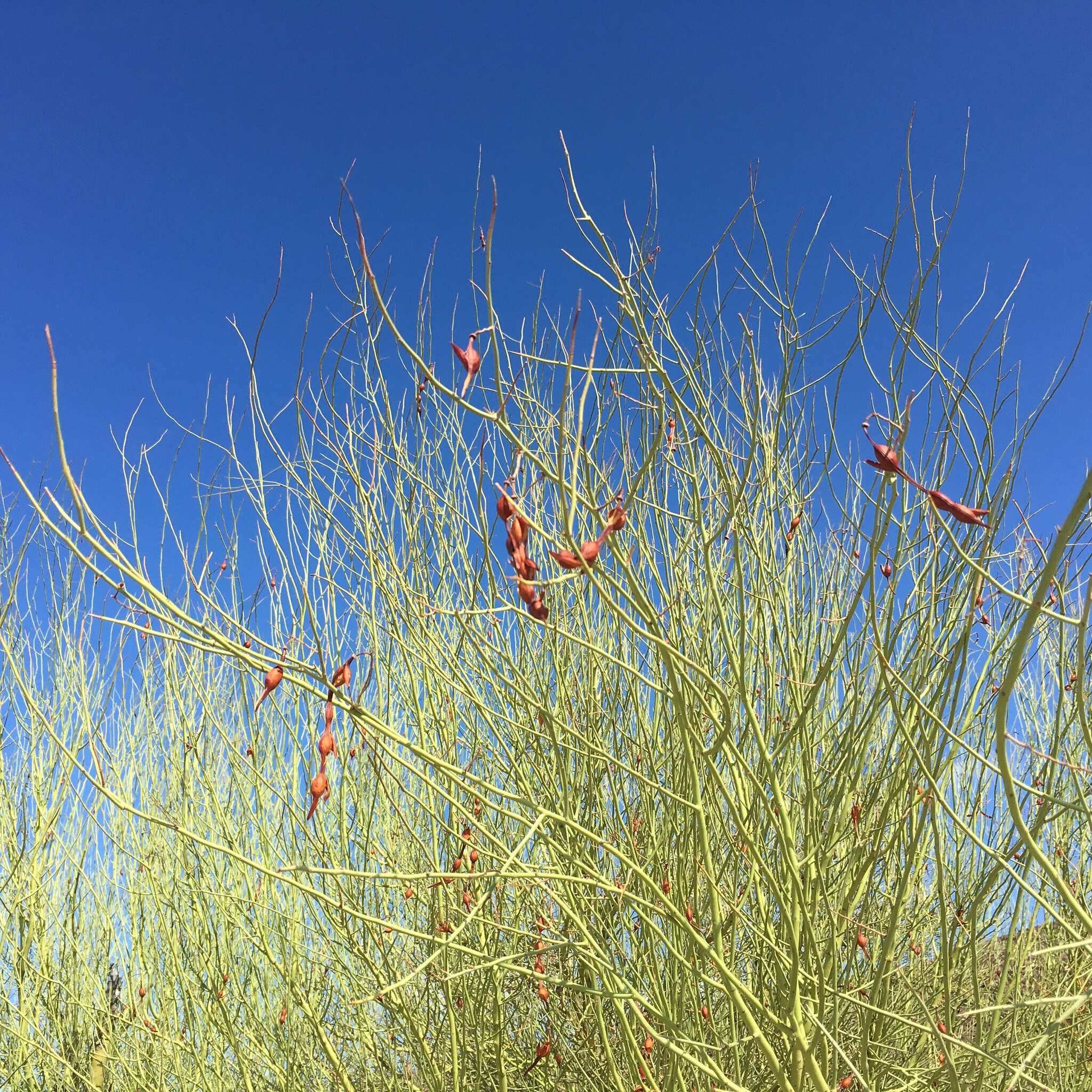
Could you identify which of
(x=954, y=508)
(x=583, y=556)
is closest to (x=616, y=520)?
(x=583, y=556)

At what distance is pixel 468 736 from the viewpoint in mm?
1893

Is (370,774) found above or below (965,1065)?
above

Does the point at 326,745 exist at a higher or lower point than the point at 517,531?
lower

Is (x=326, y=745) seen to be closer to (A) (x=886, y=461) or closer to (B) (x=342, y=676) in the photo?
(B) (x=342, y=676)

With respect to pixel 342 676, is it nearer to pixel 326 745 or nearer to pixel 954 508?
pixel 326 745

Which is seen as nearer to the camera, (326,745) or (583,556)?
(583,556)

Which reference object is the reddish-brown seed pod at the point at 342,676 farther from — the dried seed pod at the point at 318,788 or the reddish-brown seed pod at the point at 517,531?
the reddish-brown seed pod at the point at 517,531

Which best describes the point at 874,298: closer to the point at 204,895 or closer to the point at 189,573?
the point at 189,573

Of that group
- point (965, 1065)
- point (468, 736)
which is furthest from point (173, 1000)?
point (965, 1065)

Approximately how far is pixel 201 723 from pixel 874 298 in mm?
2458

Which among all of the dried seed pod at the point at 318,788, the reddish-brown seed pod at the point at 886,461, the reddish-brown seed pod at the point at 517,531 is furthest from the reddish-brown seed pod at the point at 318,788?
the reddish-brown seed pod at the point at 886,461

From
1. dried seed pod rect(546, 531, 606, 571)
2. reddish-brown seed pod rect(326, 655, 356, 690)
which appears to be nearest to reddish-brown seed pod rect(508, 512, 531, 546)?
dried seed pod rect(546, 531, 606, 571)

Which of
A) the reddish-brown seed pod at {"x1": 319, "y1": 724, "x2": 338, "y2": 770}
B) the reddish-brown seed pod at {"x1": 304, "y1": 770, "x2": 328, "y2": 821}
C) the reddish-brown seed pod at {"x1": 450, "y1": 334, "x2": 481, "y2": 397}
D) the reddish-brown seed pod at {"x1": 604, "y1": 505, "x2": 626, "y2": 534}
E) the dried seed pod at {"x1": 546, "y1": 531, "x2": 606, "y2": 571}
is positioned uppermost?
the reddish-brown seed pod at {"x1": 450, "y1": 334, "x2": 481, "y2": 397}

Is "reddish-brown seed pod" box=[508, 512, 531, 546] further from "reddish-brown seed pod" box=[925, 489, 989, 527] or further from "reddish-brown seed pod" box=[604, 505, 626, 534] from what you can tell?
"reddish-brown seed pod" box=[925, 489, 989, 527]
